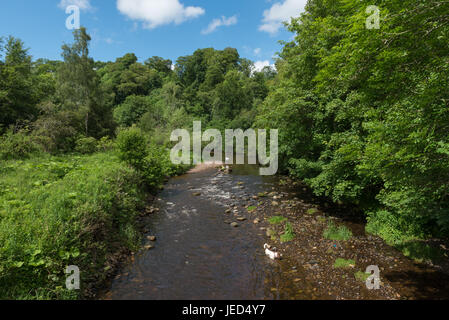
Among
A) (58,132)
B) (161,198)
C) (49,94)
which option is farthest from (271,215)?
(49,94)

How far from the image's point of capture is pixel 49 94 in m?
23.1

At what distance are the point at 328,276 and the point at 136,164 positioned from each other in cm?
1305

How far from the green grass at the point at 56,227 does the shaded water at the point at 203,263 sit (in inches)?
47.5

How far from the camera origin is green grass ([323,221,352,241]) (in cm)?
922

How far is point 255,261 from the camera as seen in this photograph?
8.43 m

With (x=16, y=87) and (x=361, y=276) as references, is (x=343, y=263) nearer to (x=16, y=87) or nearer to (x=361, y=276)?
(x=361, y=276)

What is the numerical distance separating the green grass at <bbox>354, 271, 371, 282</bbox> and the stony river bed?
10cm
